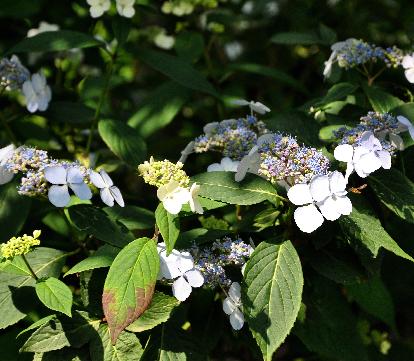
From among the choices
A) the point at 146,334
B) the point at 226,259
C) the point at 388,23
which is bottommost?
the point at 388,23

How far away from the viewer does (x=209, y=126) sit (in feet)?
6.64

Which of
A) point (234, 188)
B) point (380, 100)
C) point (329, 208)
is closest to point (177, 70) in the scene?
point (380, 100)

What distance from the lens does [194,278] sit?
1641 mm

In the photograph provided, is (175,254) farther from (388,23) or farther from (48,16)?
(388,23)

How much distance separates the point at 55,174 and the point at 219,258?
439 mm

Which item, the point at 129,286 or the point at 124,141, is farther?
the point at 124,141

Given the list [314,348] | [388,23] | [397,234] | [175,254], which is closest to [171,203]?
[175,254]

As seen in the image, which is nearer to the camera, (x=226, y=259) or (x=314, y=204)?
(x=314, y=204)

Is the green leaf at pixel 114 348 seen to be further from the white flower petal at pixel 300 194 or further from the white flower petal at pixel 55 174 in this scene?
the white flower petal at pixel 300 194

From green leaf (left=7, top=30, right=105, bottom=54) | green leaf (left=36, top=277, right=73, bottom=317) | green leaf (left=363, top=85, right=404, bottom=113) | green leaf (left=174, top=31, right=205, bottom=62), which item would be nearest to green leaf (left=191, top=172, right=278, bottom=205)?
green leaf (left=36, top=277, right=73, bottom=317)

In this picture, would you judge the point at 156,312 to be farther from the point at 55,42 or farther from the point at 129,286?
the point at 55,42

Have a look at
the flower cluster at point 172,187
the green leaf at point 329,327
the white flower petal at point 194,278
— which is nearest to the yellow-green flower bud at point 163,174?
the flower cluster at point 172,187

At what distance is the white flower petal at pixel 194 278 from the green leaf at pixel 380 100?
77 centimetres

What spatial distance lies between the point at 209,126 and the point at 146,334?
0.61 meters
